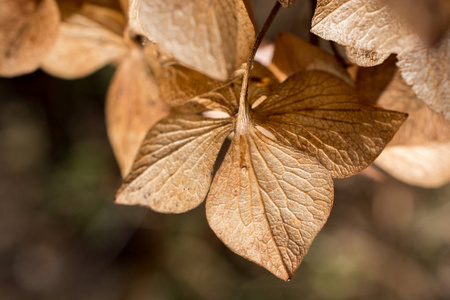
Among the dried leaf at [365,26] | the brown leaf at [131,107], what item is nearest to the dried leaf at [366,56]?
the dried leaf at [365,26]

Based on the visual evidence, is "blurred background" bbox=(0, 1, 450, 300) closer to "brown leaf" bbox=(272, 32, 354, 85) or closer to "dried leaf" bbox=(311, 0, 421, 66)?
"brown leaf" bbox=(272, 32, 354, 85)

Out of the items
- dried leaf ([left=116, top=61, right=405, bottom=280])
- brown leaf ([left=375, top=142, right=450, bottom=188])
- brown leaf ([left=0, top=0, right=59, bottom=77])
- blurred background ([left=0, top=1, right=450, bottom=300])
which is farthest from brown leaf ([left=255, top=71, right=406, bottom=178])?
blurred background ([left=0, top=1, right=450, bottom=300])

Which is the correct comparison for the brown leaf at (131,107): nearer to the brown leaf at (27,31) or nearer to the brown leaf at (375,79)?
the brown leaf at (27,31)

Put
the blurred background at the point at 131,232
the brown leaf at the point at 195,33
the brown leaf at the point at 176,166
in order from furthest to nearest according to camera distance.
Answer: the blurred background at the point at 131,232
the brown leaf at the point at 176,166
the brown leaf at the point at 195,33

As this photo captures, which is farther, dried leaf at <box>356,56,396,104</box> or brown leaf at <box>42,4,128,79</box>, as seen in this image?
brown leaf at <box>42,4,128,79</box>

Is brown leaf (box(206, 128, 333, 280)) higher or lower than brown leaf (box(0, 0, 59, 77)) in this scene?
higher

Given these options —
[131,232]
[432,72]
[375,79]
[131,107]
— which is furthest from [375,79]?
[131,232]
